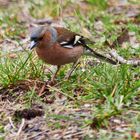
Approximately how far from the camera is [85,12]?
1012 cm

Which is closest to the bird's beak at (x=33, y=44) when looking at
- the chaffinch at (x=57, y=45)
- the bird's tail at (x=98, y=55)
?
the chaffinch at (x=57, y=45)

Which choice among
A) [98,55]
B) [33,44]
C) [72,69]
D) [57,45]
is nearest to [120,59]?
[98,55]

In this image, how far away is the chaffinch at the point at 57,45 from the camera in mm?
5953

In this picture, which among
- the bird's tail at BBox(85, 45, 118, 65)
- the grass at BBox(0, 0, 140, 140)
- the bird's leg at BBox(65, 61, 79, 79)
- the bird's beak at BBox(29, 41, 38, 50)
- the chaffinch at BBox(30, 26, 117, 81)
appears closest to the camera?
the grass at BBox(0, 0, 140, 140)

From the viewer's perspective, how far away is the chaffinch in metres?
5.95

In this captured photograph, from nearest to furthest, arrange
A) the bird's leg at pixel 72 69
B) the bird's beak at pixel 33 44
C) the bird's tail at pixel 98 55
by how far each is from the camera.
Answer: the bird's beak at pixel 33 44, the bird's leg at pixel 72 69, the bird's tail at pixel 98 55

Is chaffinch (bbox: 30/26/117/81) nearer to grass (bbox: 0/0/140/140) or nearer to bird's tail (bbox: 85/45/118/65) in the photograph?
bird's tail (bbox: 85/45/118/65)

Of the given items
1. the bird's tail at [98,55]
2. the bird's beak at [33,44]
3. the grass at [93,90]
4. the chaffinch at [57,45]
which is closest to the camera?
the grass at [93,90]

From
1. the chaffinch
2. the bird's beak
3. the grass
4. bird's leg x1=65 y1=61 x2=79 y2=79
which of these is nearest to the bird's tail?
the chaffinch

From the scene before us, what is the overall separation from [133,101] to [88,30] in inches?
147

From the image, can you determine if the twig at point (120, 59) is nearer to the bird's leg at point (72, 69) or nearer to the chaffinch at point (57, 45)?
the chaffinch at point (57, 45)

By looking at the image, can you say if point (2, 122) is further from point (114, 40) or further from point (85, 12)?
point (85, 12)

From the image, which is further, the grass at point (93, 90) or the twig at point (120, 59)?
the twig at point (120, 59)

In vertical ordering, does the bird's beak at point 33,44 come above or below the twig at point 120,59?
above
